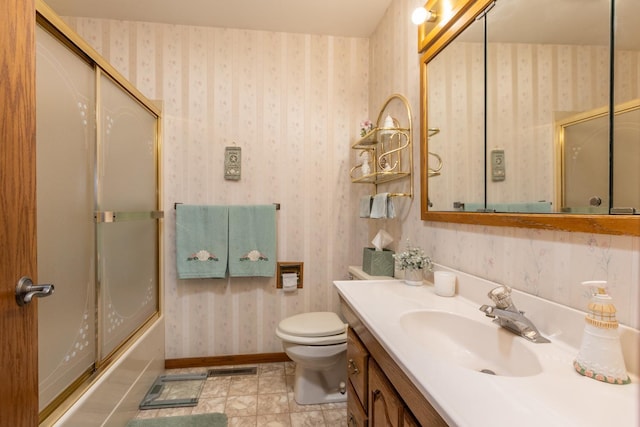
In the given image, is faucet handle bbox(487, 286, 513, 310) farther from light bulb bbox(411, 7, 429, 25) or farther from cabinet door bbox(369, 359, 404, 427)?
light bulb bbox(411, 7, 429, 25)

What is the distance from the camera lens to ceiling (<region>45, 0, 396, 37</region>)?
1962mm

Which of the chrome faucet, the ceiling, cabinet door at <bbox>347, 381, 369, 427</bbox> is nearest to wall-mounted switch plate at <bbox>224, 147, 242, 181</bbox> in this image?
the ceiling

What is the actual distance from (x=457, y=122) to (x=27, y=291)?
157 cm

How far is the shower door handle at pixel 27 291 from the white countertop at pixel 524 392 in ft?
3.01

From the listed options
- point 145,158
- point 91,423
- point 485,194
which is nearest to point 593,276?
point 485,194

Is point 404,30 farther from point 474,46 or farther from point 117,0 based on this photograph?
point 117,0

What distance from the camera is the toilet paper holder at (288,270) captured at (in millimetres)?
2305

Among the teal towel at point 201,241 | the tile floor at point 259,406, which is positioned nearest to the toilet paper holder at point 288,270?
the teal towel at point 201,241

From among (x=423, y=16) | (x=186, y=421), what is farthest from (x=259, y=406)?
(x=423, y=16)

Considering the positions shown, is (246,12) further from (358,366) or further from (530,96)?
(358,366)

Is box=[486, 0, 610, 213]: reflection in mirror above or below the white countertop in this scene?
above

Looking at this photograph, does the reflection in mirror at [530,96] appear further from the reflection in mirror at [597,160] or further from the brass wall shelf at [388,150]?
the brass wall shelf at [388,150]

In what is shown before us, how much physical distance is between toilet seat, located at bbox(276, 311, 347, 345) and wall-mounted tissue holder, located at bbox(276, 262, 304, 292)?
418 millimetres

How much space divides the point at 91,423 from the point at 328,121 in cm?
219
